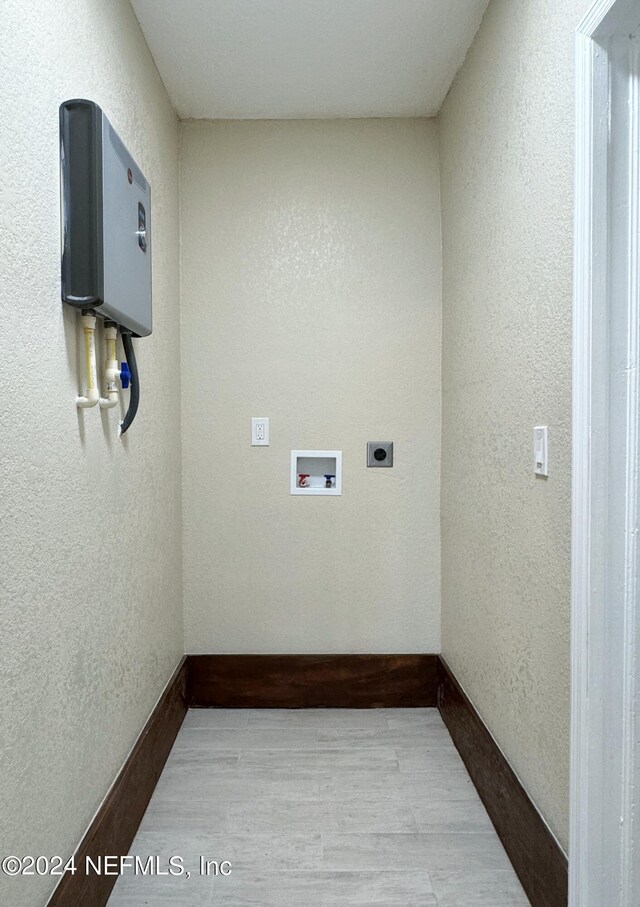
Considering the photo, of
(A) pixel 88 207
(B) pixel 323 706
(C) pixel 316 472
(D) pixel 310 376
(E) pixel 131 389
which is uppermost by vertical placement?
(A) pixel 88 207

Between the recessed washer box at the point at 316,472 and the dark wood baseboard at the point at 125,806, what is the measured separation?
913 millimetres

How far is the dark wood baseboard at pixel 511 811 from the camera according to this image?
1468 mm

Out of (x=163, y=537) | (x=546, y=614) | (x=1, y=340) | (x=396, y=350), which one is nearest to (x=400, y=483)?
(x=396, y=350)

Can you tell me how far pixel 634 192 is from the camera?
1249 mm

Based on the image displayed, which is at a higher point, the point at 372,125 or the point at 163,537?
the point at 372,125

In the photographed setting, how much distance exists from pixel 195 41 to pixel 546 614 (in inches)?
83.8

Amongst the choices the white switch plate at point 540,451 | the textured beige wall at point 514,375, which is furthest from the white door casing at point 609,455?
the white switch plate at point 540,451

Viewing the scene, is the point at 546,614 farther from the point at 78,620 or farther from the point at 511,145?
the point at 511,145

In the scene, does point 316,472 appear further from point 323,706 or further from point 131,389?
point 131,389

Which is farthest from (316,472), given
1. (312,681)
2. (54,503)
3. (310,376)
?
(54,503)

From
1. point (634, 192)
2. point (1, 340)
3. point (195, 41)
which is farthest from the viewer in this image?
point (195, 41)

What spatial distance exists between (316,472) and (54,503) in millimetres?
1545

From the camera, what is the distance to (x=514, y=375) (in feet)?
5.89

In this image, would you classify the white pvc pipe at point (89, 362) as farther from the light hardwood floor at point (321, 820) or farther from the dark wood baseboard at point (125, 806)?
the light hardwood floor at point (321, 820)
